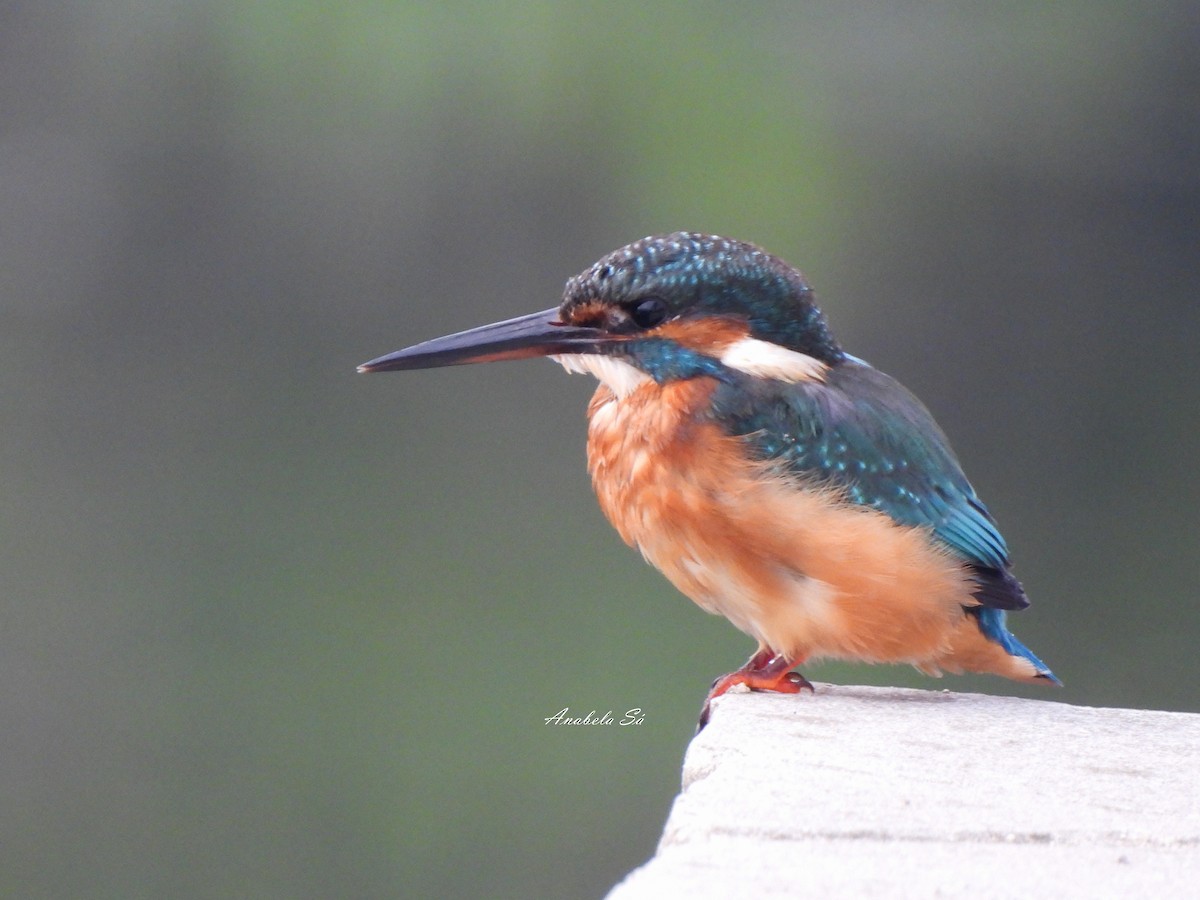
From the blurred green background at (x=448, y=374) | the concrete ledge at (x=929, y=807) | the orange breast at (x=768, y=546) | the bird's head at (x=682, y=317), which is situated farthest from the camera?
the blurred green background at (x=448, y=374)

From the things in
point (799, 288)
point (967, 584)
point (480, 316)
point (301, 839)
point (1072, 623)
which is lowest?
point (301, 839)

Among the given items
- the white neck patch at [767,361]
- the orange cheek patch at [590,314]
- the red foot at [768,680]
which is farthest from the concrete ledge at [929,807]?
the orange cheek patch at [590,314]

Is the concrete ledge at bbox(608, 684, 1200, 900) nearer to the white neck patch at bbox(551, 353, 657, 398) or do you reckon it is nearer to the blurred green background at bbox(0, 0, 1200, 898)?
the white neck patch at bbox(551, 353, 657, 398)

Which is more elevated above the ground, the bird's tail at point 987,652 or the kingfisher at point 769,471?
the kingfisher at point 769,471

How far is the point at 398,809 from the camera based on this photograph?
5.44 m

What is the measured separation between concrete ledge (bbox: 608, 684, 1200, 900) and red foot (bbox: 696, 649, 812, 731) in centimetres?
16

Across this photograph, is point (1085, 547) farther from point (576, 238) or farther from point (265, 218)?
point (265, 218)

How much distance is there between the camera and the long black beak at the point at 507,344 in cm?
244

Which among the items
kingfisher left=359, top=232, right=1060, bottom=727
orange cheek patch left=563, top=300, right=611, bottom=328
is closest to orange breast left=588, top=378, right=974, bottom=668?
kingfisher left=359, top=232, right=1060, bottom=727

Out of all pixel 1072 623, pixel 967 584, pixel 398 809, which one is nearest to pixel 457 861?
pixel 398 809

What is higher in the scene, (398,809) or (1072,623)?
(1072,623)

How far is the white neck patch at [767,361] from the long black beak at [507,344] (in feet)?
0.64

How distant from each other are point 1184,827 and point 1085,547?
4609 mm

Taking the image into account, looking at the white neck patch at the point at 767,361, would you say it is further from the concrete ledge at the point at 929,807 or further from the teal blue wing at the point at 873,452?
the concrete ledge at the point at 929,807
